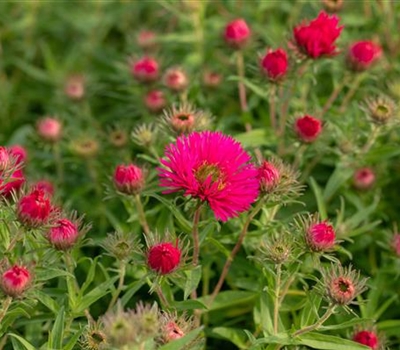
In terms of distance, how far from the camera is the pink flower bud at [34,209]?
2.10 m

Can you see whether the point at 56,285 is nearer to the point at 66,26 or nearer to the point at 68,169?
the point at 68,169

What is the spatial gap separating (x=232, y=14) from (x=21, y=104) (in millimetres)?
1203

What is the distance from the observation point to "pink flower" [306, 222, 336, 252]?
2197 millimetres

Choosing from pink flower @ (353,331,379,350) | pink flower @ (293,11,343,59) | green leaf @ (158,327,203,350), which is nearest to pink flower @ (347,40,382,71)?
pink flower @ (293,11,343,59)

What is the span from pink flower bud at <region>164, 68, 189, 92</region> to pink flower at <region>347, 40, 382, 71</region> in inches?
27.0

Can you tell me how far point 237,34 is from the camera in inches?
126

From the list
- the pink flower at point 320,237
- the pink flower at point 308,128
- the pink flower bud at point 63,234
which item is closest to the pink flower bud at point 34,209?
the pink flower bud at point 63,234

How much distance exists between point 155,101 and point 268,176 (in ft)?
3.75

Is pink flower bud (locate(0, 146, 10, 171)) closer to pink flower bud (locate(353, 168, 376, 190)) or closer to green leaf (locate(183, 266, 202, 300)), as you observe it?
green leaf (locate(183, 266, 202, 300))

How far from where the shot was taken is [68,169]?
3.55m

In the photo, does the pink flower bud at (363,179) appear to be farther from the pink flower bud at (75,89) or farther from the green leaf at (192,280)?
the pink flower bud at (75,89)

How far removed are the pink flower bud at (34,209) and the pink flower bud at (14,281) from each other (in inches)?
5.4

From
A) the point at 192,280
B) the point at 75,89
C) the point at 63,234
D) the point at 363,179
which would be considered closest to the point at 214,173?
the point at 192,280

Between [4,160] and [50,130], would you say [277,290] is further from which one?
Result: [50,130]
